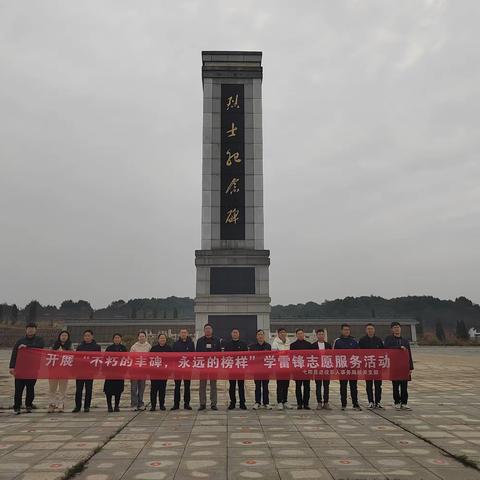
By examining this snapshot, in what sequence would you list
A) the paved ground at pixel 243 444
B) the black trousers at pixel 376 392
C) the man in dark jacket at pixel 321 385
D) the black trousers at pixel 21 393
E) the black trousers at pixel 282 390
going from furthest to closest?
the black trousers at pixel 282 390, the black trousers at pixel 376 392, the man in dark jacket at pixel 321 385, the black trousers at pixel 21 393, the paved ground at pixel 243 444

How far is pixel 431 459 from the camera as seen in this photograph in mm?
6148

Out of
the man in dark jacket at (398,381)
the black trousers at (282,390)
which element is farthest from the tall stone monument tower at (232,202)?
the black trousers at (282,390)

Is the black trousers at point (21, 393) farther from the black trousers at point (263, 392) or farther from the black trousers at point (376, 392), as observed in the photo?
the black trousers at point (376, 392)

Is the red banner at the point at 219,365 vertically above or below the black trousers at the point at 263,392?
above

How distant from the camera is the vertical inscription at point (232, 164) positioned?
2720cm

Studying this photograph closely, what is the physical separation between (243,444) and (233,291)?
18.9m

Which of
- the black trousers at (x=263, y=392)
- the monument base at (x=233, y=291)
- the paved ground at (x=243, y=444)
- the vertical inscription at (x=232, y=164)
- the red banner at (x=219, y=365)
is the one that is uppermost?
the vertical inscription at (x=232, y=164)

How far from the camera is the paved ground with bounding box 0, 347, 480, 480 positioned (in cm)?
563

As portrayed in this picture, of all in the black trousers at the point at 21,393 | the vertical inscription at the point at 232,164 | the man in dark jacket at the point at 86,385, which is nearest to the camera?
the black trousers at the point at 21,393

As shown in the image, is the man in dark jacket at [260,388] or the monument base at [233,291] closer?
the man in dark jacket at [260,388]

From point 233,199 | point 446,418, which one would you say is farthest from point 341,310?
point 446,418

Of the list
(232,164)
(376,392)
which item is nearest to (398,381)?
(376,392)

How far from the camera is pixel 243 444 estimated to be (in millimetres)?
6953

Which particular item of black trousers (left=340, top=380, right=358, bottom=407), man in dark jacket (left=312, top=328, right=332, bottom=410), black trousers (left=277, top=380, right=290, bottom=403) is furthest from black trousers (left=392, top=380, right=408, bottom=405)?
black trousers (left=277, top=380, right=290, bottom=403)
